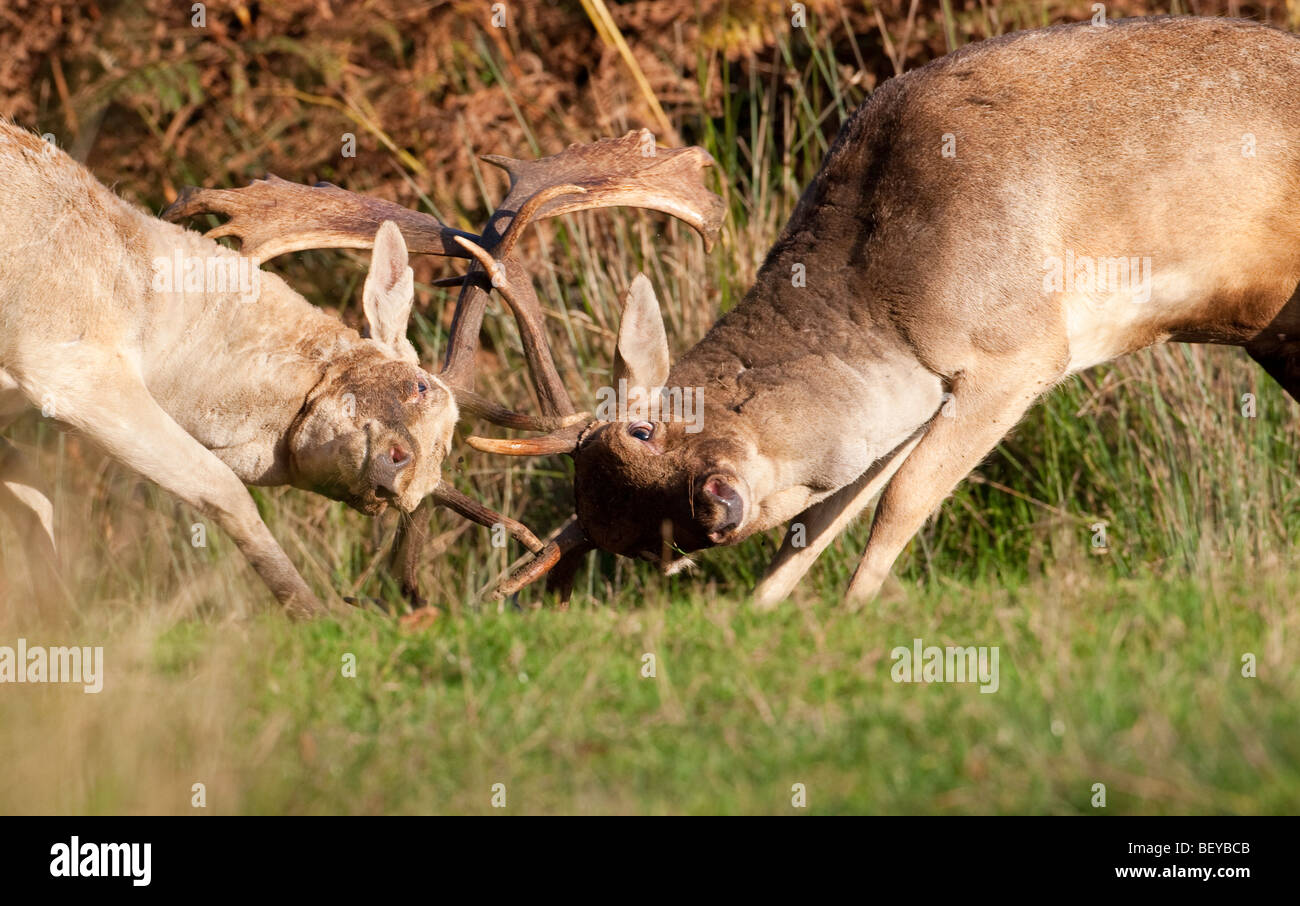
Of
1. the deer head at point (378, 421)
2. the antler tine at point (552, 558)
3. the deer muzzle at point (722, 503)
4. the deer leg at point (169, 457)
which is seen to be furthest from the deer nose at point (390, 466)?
the deer muzzle at point (722, 503)

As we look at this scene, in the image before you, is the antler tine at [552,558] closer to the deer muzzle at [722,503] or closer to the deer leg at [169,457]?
the deer muzzle at [722,503]

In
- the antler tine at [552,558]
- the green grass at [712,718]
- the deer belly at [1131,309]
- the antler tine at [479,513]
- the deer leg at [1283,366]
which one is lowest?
the green grass at [712,718]

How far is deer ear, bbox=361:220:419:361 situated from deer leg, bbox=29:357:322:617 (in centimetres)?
103

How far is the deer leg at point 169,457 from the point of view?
657cm

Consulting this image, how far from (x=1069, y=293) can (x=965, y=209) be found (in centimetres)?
58

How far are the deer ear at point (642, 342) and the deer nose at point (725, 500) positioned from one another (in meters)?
0.60

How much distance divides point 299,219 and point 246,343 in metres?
0.82

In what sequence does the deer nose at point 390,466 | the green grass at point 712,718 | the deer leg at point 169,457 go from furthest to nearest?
the deer nose at point 390,466 → the deer leg at point 169,457 → the green grass at point 712,718

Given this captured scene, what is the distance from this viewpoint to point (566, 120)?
11.1 meters

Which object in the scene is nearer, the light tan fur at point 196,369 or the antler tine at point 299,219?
the light tan fur at point 196,369

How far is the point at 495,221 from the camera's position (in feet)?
25.6

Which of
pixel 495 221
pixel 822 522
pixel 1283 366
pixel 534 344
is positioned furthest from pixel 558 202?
pixel 1283 366

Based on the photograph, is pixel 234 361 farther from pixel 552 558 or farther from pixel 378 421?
pixel 552 558
